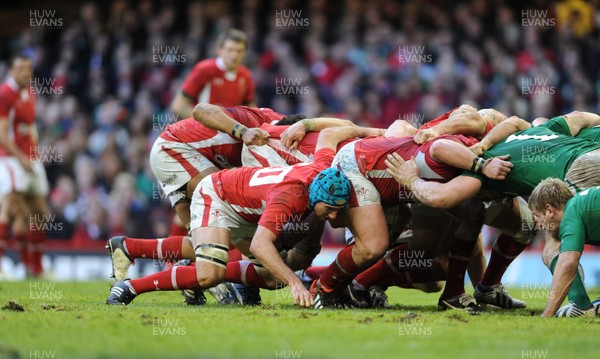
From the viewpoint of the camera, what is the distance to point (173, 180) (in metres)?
9.98

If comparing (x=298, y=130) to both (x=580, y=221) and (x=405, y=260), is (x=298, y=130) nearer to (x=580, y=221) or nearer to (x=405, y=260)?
(x=405, y=260)

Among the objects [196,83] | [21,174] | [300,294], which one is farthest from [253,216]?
[21,174]

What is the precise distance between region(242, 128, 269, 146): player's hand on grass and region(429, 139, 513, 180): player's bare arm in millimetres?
1954

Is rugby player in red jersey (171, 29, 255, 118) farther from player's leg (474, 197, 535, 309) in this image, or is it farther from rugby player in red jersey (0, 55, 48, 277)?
player's leg (474, 197, 535, 309)

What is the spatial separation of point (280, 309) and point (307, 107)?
9.87 metres

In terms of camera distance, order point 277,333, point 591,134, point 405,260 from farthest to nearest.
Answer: point 405,260 → point 591,134 → point 277,333

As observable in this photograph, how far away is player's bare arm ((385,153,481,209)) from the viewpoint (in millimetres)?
7668

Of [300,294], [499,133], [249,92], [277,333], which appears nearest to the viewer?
[277,333]

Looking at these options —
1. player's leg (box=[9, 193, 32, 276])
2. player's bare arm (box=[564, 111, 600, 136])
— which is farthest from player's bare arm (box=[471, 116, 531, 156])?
player's leg (box=[9, 193, 32, 276])

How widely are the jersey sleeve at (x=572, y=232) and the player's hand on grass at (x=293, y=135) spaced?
2818 millimetres

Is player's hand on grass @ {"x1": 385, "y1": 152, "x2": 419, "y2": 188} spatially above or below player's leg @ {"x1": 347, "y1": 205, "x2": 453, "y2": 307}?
above

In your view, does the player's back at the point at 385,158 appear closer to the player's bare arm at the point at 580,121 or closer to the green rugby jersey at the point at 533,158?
the green rugby jersey at the point at 533,158

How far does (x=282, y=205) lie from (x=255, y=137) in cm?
144

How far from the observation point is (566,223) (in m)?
7.17
